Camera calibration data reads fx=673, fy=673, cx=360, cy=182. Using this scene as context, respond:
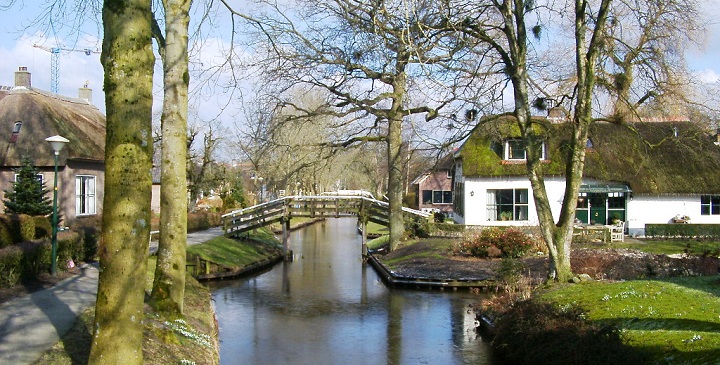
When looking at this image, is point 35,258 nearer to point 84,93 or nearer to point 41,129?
point 41,129

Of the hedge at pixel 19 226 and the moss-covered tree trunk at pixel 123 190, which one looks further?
the hedge at pixel 19 226

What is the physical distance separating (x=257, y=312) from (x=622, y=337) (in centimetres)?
1129

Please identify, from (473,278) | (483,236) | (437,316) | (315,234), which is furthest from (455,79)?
(315,234)

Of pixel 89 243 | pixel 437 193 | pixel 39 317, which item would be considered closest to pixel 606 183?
pixel 437 193

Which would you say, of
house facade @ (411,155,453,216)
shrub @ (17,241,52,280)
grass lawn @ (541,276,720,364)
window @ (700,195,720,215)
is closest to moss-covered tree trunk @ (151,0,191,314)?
shrub @ (17,241,52,280)

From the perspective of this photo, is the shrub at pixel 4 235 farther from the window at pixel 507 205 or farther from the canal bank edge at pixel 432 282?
the window at pixel 507 205

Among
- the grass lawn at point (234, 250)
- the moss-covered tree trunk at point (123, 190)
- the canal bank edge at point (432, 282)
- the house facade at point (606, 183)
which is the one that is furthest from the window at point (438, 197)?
the moss-covered tree trunk at point (123, 190)

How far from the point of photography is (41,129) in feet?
85.7

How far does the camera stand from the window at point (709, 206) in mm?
34906

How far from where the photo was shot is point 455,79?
1541 centimetres

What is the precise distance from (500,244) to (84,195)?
54.9ft

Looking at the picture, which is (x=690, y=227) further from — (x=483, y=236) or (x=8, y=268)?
(x=8, y=268)

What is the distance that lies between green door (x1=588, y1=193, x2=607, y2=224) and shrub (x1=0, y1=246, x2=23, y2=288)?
28.7 meters

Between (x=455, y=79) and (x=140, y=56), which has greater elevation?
(x=455, y=79)
